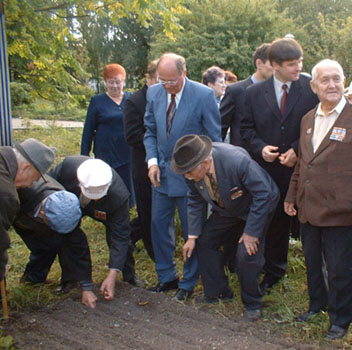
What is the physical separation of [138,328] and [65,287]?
106 centimetres

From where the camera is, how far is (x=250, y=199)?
11.5ft

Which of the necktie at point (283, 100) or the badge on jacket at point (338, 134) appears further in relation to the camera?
the necktie at point (283, 100)

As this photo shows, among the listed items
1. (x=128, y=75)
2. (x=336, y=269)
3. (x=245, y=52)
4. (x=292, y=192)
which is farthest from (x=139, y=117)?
(x=128, y=75)

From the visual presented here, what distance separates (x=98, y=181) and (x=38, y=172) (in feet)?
1.44

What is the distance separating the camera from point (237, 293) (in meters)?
3.99

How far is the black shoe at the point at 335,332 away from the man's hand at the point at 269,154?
1.29 m

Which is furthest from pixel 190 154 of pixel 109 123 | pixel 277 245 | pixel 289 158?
pixel 109 123

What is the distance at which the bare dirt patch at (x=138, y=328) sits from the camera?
10.2 ft

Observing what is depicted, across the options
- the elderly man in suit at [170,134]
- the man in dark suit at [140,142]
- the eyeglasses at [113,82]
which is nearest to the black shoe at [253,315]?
the elderly man in suit at [170,134]

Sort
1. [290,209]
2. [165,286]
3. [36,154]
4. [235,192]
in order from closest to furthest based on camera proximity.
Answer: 1. [36,154]
2. [235,192]
3. [290,209]
4. [165,286]

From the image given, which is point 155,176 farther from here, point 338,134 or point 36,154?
point 338,134

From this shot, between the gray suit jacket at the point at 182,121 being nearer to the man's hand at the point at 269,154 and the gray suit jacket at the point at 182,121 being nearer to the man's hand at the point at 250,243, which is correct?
the man's hand at the point at 269,154

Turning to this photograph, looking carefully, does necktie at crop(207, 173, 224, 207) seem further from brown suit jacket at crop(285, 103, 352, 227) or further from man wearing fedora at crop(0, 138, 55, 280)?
man wearing fedora at crop(0, 138, 55, 280)

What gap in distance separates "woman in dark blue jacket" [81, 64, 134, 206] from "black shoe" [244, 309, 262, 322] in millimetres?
2452
